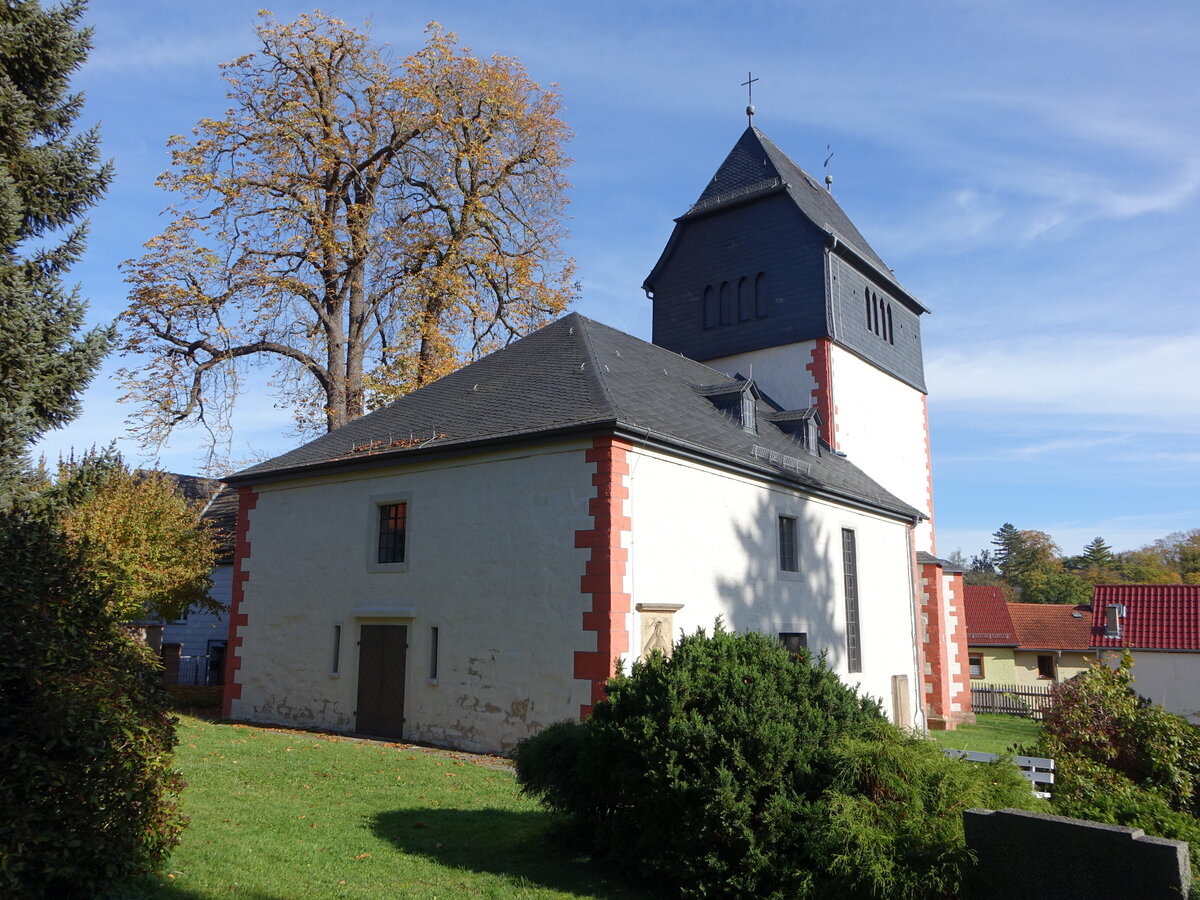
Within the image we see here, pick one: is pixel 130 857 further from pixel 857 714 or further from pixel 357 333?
pixel 357 333

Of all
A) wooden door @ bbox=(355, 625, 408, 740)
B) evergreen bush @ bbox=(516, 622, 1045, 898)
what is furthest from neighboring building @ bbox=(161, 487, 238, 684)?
evergreen bush @ bbox=(516, 622, 1045, 898)

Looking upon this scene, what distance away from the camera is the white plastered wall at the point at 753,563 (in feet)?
44.8

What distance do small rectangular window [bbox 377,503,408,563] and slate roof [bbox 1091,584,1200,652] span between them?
26204 mm

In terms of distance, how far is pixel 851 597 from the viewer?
19.2m

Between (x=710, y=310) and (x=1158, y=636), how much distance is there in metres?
19.4

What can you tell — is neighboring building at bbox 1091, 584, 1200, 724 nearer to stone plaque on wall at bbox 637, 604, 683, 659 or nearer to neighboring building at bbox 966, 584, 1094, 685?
neighboring building at bbox 966, 584, 1094, 685

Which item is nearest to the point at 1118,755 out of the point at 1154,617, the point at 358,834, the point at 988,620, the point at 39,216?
the point at 358,834

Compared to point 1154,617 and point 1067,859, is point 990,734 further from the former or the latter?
point 1067,859

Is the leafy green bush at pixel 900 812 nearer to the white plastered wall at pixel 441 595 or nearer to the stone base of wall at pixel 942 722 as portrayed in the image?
the white plastered wall at pixel 441 595

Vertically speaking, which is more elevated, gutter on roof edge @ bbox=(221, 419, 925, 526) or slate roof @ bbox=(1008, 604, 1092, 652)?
gutter on roof edge @ bbox=(221, 419, 925, 526)

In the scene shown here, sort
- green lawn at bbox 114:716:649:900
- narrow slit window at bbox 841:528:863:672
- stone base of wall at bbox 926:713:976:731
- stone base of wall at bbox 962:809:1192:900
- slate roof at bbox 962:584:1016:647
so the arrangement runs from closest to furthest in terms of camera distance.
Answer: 1. stone base of wall at bbox 962:809:1192:900
2. green lawn at bbox 114:716:649:900
3. narrow slit window at bbox 841:528:863:672
4. stone base of wall at bbox 926:713:976:731
5. slate roof at bbox 962:584:1016:647

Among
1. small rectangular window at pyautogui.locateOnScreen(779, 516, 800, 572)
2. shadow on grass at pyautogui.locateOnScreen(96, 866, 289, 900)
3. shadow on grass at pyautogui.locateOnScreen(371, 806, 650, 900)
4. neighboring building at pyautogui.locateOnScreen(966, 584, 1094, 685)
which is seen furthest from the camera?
neighboring building at pyautogui.locateOnScreen(966, 584, 1094, 685)

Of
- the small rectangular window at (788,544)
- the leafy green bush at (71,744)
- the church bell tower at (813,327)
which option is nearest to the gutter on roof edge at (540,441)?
the small rectangular window at (788,544)

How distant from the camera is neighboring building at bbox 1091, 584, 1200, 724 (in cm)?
2895
